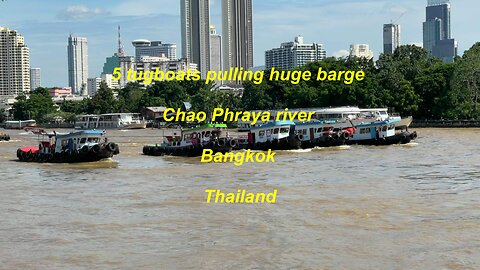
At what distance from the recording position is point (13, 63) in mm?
175750

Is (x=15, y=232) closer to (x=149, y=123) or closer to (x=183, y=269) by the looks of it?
(x=183, y=269)

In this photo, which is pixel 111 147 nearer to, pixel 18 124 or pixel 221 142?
pixel 221 142

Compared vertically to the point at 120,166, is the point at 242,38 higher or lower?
higher

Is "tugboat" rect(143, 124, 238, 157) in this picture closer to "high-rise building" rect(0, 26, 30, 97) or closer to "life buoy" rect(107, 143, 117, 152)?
"life buoy" rect(107, 143, 117, 152)

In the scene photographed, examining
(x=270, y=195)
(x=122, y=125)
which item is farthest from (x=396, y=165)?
(x=122, y=125)

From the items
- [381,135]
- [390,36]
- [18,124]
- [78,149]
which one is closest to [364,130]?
[381,135]

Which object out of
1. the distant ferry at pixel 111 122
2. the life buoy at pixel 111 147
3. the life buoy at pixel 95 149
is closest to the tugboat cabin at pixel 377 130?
the life buoy at pixel 111 147

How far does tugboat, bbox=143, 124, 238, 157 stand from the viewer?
1271 inches

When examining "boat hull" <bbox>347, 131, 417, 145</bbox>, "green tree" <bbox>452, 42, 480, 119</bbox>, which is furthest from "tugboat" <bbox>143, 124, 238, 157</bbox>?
"green tree" <bbox>452, 42, 480, 119</bbox>

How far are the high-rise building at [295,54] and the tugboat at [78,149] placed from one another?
104 m

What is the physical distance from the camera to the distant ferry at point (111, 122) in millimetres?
75938

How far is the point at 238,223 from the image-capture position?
1546 cm

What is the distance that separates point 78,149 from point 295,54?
111353 mm

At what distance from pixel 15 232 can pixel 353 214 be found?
741cm
